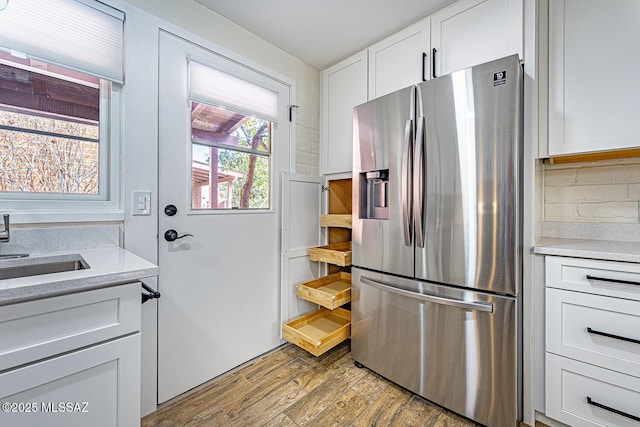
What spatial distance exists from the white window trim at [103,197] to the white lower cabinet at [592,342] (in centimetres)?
231

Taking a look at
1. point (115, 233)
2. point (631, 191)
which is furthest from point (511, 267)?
point (115, 233)

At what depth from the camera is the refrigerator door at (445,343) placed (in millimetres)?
1359

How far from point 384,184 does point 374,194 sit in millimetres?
117

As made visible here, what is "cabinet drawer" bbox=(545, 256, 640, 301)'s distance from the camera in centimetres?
118

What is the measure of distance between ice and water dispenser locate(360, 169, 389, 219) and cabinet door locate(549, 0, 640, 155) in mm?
927

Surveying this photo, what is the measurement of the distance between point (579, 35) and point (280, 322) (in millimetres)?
2648

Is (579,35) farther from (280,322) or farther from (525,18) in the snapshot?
(280,322)

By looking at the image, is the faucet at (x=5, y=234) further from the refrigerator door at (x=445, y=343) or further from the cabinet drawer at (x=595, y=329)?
the cabinet drawer at (x=595, y=329)

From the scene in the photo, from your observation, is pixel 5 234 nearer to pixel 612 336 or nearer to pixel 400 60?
pixel 400 60

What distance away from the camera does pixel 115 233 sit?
4.74 feet

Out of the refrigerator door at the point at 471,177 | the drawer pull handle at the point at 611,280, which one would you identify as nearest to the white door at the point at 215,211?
the refrigerator door at the point at 471,177

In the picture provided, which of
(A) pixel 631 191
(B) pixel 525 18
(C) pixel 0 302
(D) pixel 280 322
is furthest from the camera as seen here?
(D) pixel 280 322

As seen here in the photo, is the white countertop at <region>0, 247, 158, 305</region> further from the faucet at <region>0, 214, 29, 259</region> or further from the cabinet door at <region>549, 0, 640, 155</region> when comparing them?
the cabinet door at <region>549, 0, 640, 155</region>

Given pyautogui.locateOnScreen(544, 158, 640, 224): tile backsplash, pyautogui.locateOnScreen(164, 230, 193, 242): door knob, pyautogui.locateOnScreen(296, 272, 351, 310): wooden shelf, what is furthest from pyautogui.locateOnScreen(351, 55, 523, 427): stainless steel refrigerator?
pyautogui.locateOnScreen(164, 230, 193, 242): door knob
